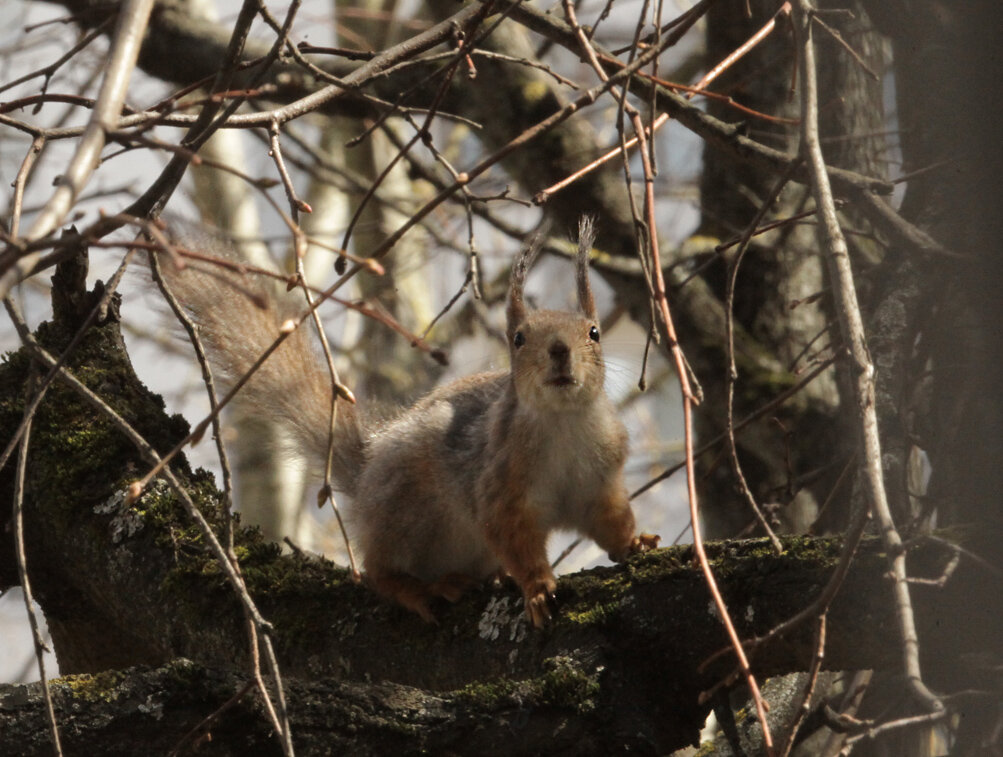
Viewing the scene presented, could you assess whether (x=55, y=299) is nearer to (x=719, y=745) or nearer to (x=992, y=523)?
(x=719, y=745)

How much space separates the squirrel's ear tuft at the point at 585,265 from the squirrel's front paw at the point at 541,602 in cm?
88

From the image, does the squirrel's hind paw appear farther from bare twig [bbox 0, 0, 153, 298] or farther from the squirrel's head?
bare twig [bbox 0, 0, 153, 298]

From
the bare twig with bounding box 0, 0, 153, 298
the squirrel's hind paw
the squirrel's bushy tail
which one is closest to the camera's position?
the bare twig with bounding box 0, 0, 153, 298

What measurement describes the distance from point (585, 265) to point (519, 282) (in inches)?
7.0

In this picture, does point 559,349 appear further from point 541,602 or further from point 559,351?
point 541,602

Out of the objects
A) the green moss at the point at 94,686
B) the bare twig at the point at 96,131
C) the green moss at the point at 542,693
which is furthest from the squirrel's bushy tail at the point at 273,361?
the bare twig at the point at 96,131

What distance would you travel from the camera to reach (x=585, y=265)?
10.0ft

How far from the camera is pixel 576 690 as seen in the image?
2.11 meters

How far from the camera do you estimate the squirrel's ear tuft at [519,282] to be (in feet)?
9.55

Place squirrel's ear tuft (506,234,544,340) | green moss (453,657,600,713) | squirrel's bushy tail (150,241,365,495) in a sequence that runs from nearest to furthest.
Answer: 1. green moss (453,657,600,713)
2. squirrel's ear tuft (506,234,544,340)
3. squirrel's bushy tail (150,241,365,495)

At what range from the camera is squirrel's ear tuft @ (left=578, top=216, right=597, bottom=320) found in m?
2.93

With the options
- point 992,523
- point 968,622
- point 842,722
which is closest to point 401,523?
point 842,722

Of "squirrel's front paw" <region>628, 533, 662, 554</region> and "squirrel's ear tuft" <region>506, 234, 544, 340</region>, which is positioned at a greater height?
"squirrel's ear tuft" <region>506, 234, 544, 340</region>

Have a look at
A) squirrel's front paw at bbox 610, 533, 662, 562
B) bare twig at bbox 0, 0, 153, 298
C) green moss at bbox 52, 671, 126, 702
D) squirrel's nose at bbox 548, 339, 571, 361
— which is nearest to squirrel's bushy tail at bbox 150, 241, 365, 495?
squirrel's nose at bbox 548, 339, 571, 361
